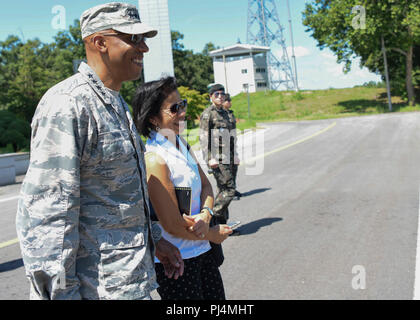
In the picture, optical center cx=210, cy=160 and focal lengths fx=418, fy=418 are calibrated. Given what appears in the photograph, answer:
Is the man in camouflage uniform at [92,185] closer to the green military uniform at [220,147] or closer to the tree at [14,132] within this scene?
the green military uniform at [220,147]

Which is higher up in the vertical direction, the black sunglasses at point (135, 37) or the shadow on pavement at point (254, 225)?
the black sunglasses at point (135, 37)

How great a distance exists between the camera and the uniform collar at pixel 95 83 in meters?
1.67

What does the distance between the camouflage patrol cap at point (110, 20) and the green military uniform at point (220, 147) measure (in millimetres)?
4178

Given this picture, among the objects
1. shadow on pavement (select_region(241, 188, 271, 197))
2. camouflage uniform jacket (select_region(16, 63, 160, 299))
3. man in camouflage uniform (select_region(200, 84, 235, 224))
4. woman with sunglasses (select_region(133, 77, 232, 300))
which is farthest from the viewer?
shadow on pavement (select_region(241, 188, 271, 197))

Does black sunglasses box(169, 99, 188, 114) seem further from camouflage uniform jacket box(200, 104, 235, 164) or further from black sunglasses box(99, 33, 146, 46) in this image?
camouflage uniform jacket box(200, 104, 235, 164)

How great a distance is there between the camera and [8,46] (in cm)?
5491

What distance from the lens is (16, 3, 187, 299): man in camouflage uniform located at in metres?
1.47

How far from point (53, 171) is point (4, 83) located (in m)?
42.9

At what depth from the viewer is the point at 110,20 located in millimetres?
1740

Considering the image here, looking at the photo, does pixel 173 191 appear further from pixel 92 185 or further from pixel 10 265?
pixel 10 265

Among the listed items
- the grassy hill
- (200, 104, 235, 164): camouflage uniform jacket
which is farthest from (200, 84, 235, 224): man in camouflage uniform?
the grassy hill

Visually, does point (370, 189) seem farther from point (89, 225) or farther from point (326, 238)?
point (89, 225)

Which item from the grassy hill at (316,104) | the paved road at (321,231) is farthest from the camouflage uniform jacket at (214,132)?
the grassy hill at (316,104)

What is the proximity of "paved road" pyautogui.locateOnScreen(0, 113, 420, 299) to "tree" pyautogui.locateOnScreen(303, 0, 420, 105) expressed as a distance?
23.1 m
